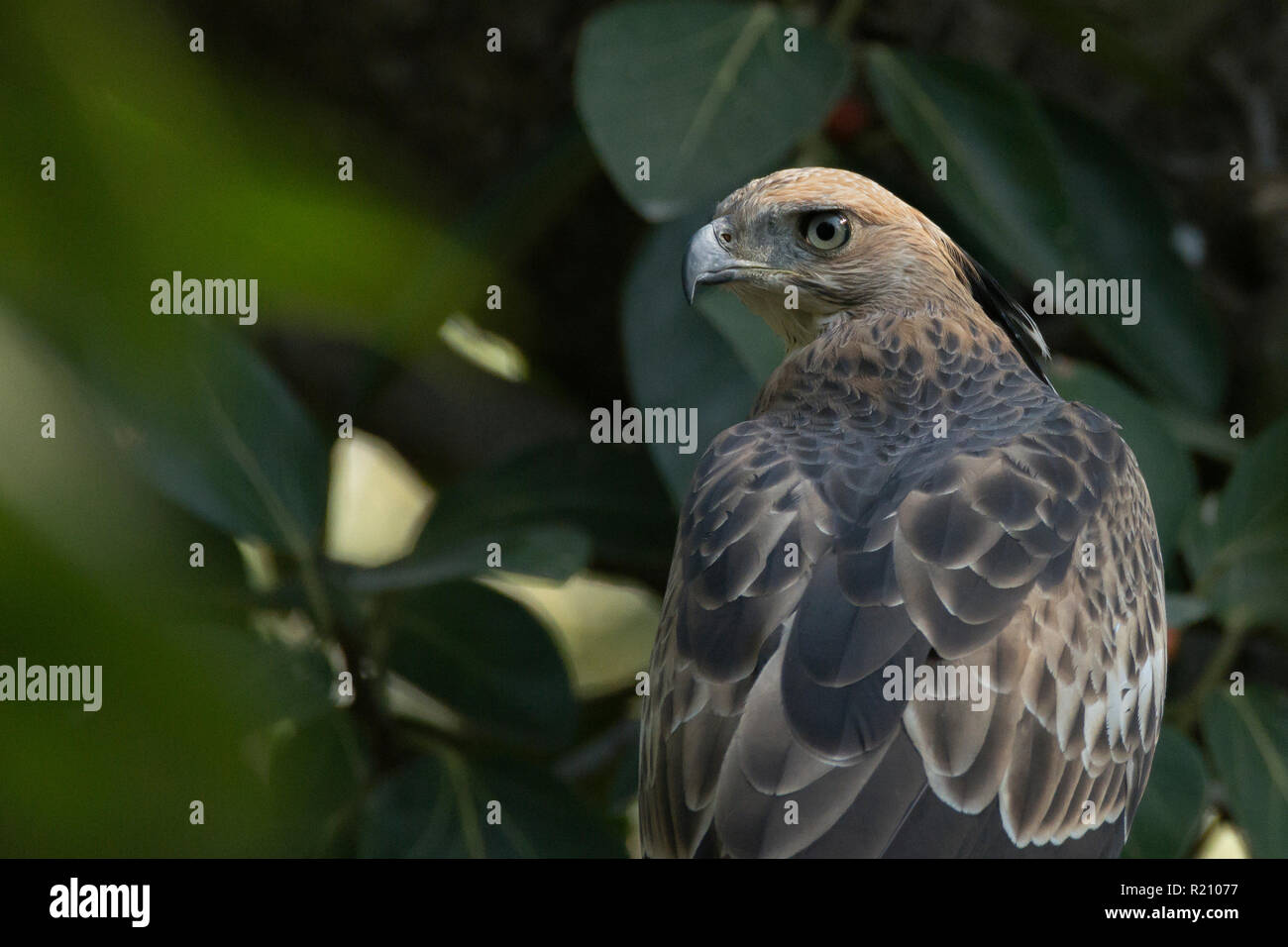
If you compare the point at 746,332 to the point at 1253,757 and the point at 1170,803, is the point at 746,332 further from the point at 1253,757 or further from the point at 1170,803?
the point at 1253,757

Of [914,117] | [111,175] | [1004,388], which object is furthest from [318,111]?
[111,175]

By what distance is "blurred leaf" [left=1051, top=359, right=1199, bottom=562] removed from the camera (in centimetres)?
316

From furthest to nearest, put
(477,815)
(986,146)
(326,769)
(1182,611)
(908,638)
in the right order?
1. (986,146)
2. (477,815)
3. (326,769)
4. (1182,611)
5. (908,638)

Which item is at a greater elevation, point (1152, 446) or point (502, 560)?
point (1152, 446)

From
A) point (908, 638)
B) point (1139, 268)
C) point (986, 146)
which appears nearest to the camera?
point (908, 638)

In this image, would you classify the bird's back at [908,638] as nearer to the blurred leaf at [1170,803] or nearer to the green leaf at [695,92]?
the blurred leaf at [1170,803]

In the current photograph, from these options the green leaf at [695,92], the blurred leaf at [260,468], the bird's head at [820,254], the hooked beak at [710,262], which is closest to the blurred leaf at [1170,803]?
the bird's head at [820,254]

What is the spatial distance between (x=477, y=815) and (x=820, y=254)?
1492 millimetres

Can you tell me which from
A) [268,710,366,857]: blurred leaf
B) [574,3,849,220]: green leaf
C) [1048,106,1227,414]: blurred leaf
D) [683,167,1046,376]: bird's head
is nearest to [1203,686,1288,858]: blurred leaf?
[1048,106,1227,414]: blurred leaf

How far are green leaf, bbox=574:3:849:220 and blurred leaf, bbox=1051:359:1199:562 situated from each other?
87 centimetres

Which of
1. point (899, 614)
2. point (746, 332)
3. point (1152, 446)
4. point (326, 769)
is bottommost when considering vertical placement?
point (326, 769)

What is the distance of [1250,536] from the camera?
3320mm

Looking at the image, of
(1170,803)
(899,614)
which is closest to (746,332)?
(899,614)

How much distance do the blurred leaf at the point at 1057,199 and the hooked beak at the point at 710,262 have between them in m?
0.74
